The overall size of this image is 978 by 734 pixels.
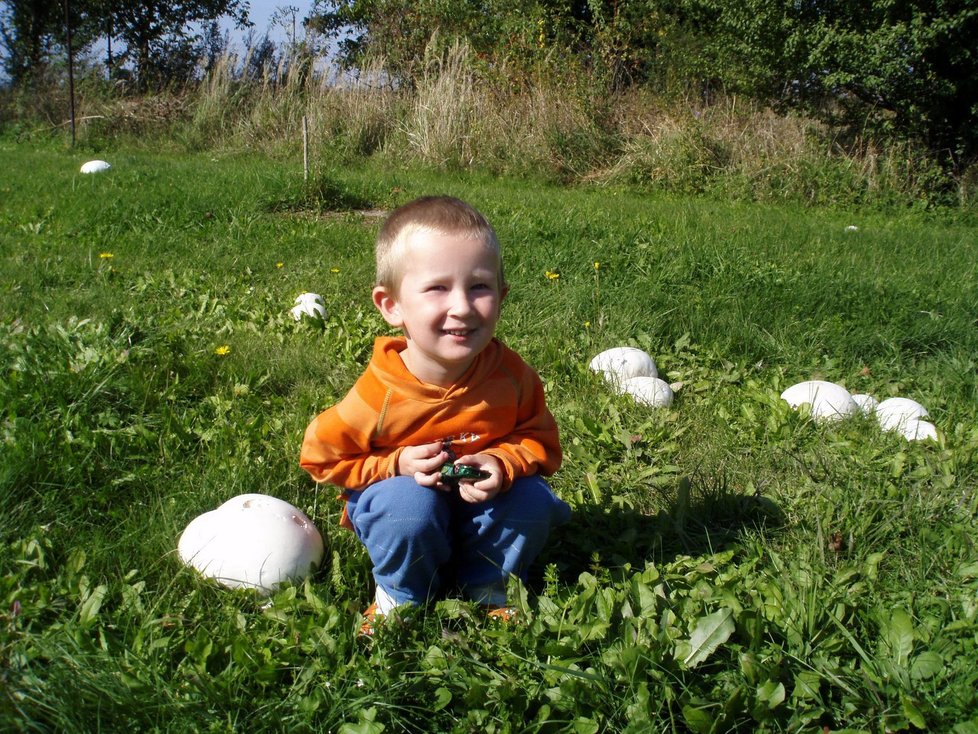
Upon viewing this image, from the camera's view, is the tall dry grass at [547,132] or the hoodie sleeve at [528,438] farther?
the tall dry grass at [547,132]

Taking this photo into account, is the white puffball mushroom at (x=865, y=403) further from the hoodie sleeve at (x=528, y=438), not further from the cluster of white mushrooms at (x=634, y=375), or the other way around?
the hoodie sleeve at (x=528, y=438)

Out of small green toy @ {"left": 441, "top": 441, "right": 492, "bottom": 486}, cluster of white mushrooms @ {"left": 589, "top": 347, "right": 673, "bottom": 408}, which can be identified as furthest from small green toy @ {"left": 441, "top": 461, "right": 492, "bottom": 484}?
cluster of white mushrooms @ {"left": 589, "top": 347, "right": 673, "bottom": 408}

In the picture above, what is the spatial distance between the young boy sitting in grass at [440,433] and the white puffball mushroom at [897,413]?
68.0 inches

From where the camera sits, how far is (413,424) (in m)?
2.06

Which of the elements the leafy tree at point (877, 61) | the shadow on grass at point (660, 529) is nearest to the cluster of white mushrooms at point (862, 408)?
the shadow on grass at point (660, 529)

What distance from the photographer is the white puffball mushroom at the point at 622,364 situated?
3650 mm

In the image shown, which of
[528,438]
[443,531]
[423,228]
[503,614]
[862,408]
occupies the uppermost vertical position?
[423,228]

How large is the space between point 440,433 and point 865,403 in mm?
2166

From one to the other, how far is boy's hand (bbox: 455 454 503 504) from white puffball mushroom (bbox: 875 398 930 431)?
195cm

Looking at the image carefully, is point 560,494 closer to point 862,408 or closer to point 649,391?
point 649,391

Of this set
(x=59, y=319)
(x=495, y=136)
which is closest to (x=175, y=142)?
(x=495, y=136)

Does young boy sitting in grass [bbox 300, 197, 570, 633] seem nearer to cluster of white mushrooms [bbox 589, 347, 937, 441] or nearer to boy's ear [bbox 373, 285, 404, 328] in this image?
boy's ear [bbox 373, 285, 404, 328]

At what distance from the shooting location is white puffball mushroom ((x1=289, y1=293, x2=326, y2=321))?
4.14m

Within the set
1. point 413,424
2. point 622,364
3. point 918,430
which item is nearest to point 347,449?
point 413,424
